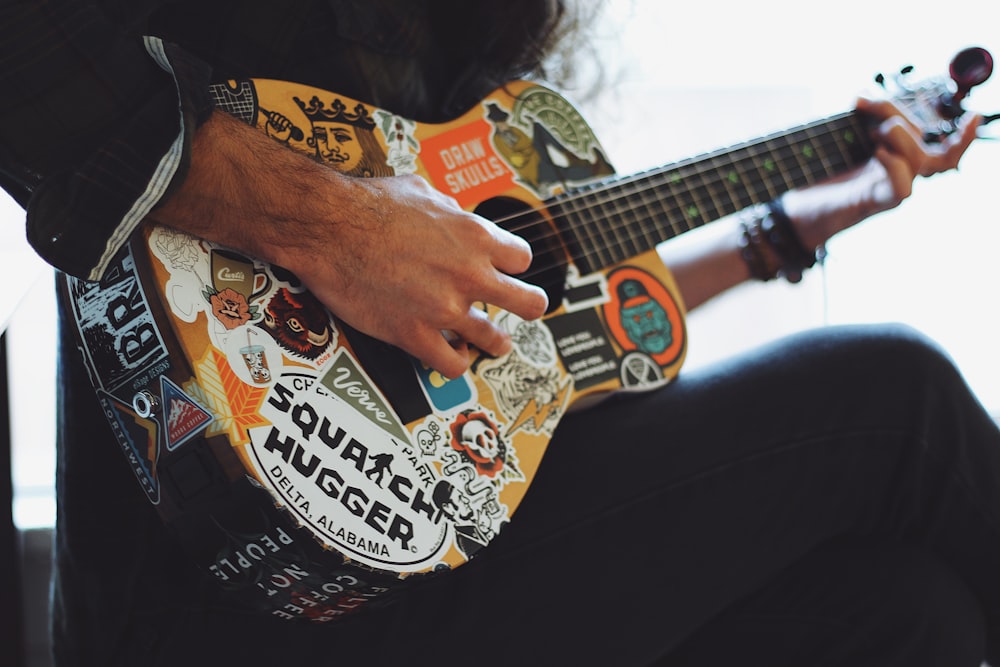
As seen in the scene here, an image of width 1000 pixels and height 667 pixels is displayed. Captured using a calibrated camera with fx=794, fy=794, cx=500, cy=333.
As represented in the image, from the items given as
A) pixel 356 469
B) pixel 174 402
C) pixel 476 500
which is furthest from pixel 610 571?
pixel 174 402

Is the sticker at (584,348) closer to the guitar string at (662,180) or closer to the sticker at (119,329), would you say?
the guitar string at (662,180)

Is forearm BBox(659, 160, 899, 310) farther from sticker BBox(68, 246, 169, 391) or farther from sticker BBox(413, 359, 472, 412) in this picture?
sticker BBox(68, 246, 169, 391)

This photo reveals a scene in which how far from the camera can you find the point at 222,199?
0.59 metres

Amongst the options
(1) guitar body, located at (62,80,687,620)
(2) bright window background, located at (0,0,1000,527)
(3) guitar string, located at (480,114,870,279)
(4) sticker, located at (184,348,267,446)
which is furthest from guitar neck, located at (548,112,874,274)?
(2) bright window background, located at (0,0,1000,527)

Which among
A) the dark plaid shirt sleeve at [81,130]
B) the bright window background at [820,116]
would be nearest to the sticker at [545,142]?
the dark plaid shirt sleeve at [81,130]

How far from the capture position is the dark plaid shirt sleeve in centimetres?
53

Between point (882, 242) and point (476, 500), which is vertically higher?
point (476, 500)

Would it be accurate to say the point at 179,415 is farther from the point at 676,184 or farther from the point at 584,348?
the point at 676,184

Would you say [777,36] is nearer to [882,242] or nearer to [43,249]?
[882,242]

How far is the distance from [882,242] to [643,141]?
1.80ft

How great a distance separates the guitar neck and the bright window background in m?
0.53

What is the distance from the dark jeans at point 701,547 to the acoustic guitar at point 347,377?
0.04 metres

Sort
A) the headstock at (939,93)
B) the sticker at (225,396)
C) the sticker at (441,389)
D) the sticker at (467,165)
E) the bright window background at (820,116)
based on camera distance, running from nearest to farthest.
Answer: the sticker at (225,396), the sticker at (441,389), the sticker at (467,165), the headstock at (939,93), the bright window background at (820,116)

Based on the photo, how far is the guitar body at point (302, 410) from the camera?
21.3 inches
